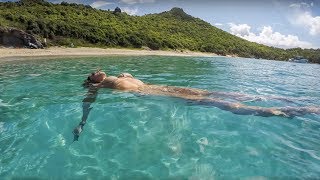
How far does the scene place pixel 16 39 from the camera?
34188mm

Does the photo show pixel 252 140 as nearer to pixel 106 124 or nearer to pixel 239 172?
pixel 239 172

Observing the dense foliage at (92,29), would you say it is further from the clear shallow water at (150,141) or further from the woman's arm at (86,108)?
the clear shallow water at (150,141)

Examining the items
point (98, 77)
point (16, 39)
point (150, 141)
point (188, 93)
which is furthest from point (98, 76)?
point (16, 39)

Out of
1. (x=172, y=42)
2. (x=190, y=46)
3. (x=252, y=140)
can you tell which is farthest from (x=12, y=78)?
(x=190, y=46)

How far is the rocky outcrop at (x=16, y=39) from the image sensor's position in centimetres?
3353

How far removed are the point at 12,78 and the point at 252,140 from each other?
11600 millimetres

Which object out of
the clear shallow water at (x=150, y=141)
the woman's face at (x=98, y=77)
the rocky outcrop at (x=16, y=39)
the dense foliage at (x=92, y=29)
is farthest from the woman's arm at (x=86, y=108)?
the dense foliage at (x=92, y=29)

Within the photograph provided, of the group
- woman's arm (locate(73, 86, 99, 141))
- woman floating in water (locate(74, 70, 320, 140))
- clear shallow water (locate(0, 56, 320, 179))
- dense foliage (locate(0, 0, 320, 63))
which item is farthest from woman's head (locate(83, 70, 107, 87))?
dense foliage (locate(0, 0, 320, 63))

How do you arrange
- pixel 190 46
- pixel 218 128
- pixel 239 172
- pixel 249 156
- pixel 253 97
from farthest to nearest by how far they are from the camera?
pixel 190 46 → pixel 253 97 → pixel 218 128 → pixel 249 156 → pixel 239 172

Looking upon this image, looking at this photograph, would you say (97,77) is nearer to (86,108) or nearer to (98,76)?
(98,76)

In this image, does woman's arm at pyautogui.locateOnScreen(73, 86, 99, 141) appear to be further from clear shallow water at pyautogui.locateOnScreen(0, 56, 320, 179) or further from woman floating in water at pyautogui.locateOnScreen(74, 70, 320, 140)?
clear shallow water at pyautogui.locateOnScreen(0, 56, 320, 179)

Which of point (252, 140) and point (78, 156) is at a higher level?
point (252, 140)

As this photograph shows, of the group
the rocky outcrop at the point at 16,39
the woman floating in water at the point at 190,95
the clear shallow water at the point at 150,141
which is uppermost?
the woman floating in water at the point at 190,95

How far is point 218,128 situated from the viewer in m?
7.23
